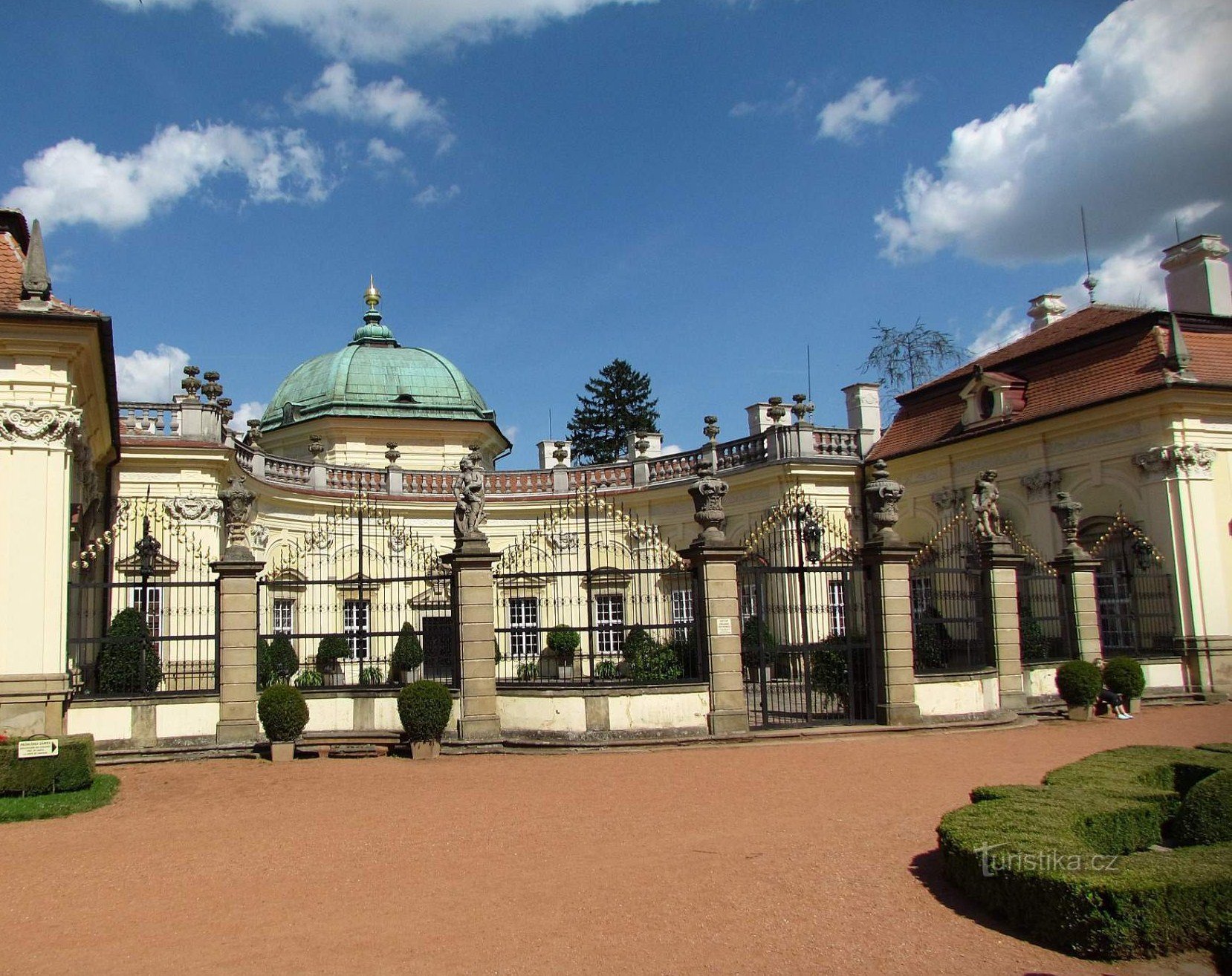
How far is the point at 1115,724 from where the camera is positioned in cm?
1798

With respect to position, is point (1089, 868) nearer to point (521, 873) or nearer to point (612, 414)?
point (521, 873)

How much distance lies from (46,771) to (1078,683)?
53.0 ft

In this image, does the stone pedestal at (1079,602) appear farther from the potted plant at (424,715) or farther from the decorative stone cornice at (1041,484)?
the potted plant at (424,715)

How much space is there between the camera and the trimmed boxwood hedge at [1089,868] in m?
6.12

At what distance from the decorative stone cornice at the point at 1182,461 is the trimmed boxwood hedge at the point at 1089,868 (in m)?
16.2

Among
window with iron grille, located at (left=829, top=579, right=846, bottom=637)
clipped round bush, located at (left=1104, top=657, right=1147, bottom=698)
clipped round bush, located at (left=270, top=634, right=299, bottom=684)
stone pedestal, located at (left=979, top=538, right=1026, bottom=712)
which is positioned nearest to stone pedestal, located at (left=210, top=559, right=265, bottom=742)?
clipped round bush, located at (left=270, top=634, right=299, bottom=684)

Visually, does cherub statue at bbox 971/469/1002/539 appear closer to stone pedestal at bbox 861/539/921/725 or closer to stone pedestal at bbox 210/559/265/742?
stone pedestal at bbox 861/539/921/725

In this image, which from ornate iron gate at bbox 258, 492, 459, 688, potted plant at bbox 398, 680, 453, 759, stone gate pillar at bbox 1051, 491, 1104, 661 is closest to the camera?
potted plant at bbox 398, 680, 453, 759

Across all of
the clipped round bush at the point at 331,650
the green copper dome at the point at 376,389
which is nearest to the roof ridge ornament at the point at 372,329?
the green copper dome at the point at 376,389

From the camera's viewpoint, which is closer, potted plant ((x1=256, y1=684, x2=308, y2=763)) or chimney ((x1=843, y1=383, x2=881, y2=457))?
potted plant ((x1=256, y1=684, x2=308, y2=763))

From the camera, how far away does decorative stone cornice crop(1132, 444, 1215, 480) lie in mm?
23188

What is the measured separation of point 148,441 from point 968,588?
18.9 metres

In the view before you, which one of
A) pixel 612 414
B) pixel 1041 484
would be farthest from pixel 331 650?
pixel 612 414

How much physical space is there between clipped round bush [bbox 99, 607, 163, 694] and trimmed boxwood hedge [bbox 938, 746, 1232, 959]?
1275 centimetres
